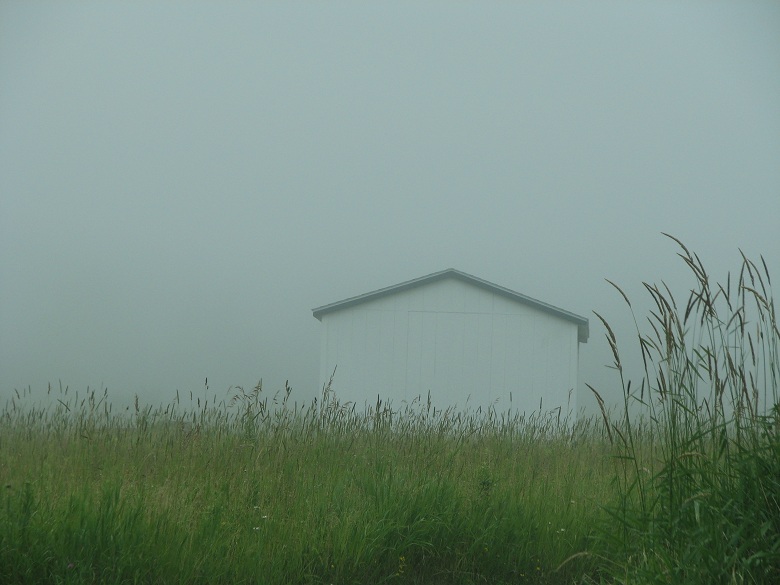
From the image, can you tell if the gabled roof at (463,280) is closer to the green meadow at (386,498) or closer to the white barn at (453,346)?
the white barn at (453,346)

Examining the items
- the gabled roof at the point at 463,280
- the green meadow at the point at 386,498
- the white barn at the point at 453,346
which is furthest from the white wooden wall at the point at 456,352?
the green meadow at the point at 386,498

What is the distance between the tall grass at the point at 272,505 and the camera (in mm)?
5094

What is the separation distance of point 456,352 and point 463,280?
198 cm

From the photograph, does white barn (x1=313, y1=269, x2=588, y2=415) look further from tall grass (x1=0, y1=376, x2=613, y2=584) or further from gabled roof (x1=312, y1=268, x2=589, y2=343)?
tall grass (x1=0, y1=376, x2=613, y2=584)

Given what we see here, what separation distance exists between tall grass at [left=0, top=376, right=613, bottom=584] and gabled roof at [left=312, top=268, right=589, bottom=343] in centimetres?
1046

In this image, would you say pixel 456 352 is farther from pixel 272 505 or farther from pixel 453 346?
pixel 272 505

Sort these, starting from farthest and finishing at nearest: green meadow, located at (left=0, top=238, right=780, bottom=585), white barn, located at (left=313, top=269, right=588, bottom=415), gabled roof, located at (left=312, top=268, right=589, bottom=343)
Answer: gabled roof, located at (left=312, top=268, right=589, bottom=343) < white barn, located at (left=313, top=269, right=588, bottom=415) < green meadow, located at (left=0, top=238, right=780, bottom=585)

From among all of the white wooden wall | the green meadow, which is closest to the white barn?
the white wooden wall

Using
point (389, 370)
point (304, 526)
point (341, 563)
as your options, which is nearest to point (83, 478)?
point (304, 526)

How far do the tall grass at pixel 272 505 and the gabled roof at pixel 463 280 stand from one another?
10461 mm

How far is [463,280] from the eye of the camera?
1967cm

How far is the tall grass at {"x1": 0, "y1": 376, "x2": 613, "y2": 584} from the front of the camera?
16.7 feet

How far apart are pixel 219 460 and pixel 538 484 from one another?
3113 millimetres

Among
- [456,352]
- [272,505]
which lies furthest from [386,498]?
[456,352]
